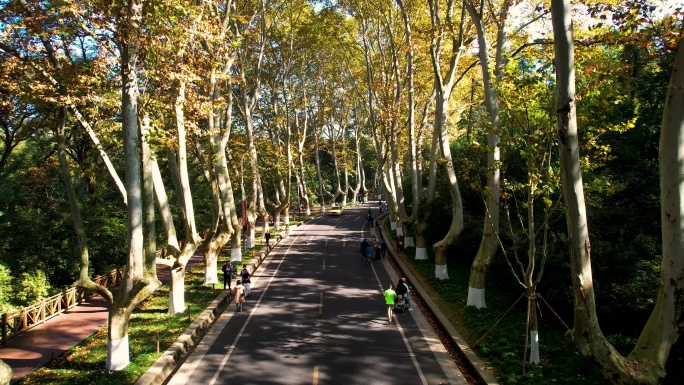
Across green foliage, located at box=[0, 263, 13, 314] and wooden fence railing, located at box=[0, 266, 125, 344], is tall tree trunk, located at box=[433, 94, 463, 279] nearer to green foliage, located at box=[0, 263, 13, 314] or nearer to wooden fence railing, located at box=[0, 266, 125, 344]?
wooden fence railing, located at box=[0, 266, 125, 344]

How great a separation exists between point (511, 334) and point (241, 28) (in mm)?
19444

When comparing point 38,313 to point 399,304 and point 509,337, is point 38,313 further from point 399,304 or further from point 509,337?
point 509,337

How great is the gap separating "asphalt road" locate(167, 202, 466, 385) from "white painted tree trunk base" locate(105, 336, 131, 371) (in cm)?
147

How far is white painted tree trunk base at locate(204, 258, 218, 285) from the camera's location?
62.4 feet

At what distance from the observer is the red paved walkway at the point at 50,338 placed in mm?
11672

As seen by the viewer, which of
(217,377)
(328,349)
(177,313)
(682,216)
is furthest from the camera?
(177,313)

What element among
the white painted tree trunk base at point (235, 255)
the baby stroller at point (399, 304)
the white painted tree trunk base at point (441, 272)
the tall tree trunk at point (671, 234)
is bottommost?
the baby stroller at point (399, 304)

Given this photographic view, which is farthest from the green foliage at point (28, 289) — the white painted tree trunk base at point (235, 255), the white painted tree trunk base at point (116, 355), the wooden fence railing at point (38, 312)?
the white painted tree trunk base at point (116, 355)

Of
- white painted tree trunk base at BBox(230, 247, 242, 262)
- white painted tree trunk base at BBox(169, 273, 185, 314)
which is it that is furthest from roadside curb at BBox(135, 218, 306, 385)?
white painted tree trunk base at BBox(230, 247, 242, 262)

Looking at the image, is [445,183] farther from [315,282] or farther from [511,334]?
[511,334]

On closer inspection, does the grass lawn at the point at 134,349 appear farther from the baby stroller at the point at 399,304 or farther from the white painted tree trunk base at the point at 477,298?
the white painted tree trunk base at the point at 477,298

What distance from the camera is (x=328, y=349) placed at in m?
11.8

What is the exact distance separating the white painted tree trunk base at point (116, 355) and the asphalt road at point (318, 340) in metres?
1.47

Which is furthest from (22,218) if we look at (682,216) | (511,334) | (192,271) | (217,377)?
(682,216)
